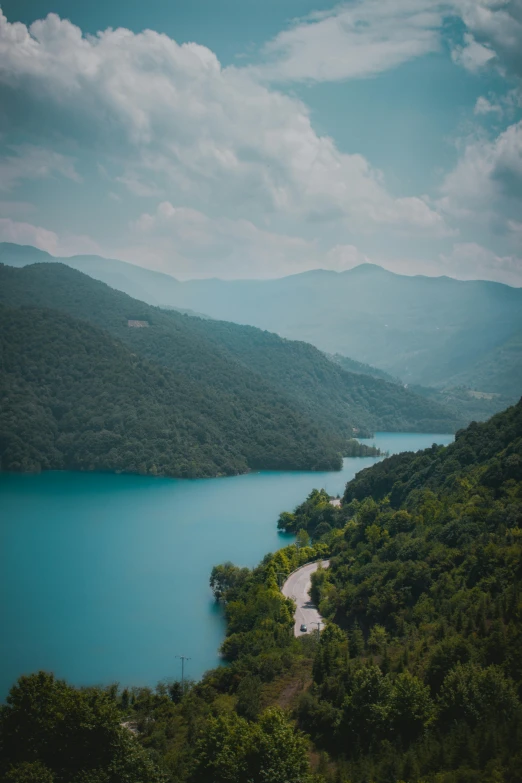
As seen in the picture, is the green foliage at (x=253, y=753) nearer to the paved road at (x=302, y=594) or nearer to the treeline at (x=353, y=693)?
the treeline at (x=353, y=693)

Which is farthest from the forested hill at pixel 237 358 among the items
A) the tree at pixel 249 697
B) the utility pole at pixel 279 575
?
the tree at pixel 249 697

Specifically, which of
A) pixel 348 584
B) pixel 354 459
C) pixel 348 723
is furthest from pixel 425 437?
pixel 348 723

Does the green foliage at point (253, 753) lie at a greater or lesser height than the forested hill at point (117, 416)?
lesser

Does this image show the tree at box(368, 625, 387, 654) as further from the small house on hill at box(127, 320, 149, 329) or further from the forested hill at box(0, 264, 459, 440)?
the small house on hill at box(127, 320, 149, 329)

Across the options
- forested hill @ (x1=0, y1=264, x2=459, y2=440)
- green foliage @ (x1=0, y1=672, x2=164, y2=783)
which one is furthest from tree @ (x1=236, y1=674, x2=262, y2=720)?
forested hill @ (x1=0, y1=264, x2=459, y2=440)

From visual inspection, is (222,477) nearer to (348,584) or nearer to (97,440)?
(97,440)
